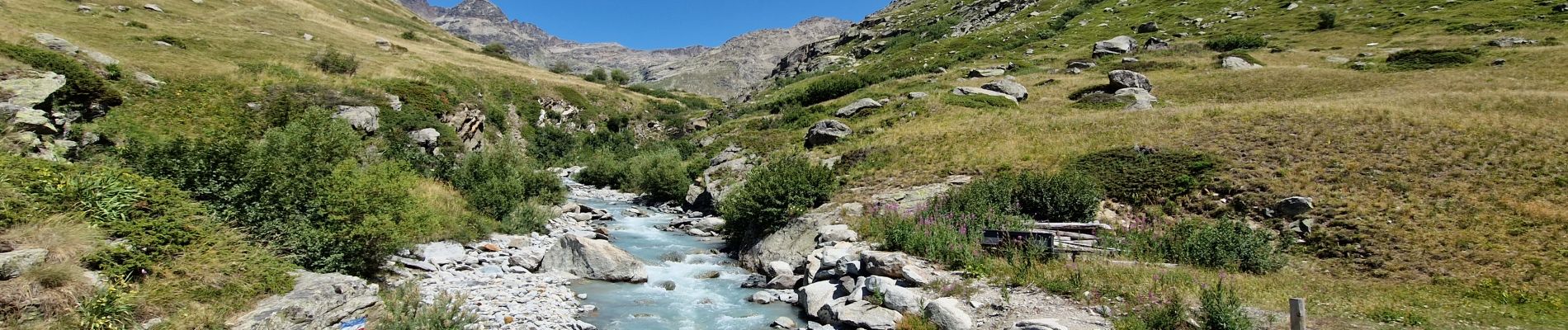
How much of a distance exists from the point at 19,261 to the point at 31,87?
614 inches

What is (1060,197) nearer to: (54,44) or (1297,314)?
(1297,314)

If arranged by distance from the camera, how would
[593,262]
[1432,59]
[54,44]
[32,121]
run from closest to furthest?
1. [32,121]
2. [593,262]
3. [54,44]
4. [1432,59]

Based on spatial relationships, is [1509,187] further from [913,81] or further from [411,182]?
[913,81]

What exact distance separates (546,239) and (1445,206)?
2402 centimetres

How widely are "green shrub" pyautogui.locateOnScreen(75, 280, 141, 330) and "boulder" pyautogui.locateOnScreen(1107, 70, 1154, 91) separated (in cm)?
4457

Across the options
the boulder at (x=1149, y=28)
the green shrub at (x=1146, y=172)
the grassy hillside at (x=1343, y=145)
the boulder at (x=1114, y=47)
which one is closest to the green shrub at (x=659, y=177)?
the grassy hillside at (x=1343, y=145)

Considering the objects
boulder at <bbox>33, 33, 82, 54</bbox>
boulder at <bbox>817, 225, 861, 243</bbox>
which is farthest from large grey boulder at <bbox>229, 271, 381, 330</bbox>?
boulder at <bbox>33, 33, 82, 54</bbox>

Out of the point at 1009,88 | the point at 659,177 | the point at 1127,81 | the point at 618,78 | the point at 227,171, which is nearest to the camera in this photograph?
the point at 227,171

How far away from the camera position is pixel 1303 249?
14094mm

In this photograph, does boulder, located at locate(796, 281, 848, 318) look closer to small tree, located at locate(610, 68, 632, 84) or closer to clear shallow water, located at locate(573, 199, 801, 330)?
clear shallow water, located at locate(573, 199, 801, 330)

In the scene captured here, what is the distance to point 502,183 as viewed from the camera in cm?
2194

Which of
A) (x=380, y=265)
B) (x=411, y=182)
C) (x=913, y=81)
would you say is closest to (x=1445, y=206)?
(x=380, y=265)

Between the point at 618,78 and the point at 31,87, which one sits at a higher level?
the point at 31,87

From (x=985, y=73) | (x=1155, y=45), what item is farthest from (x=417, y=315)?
(x=1155, y=45)
